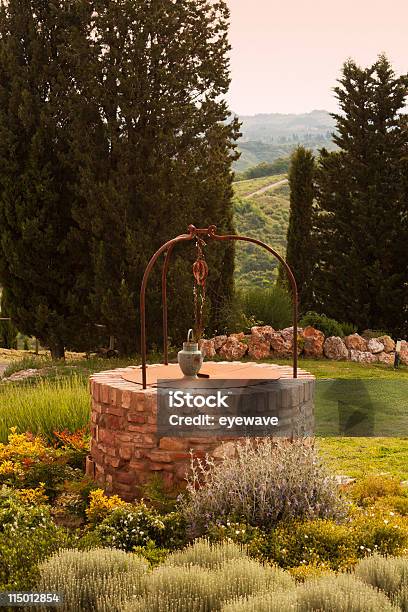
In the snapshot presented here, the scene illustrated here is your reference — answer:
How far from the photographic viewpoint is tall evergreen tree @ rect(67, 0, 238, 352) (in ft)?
37.6

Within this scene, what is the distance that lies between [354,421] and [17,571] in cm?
543

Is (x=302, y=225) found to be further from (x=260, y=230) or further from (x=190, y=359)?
(x=260, y=230)

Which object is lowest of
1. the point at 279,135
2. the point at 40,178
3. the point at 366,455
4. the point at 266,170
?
the point at 366,455

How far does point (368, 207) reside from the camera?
47.7 feet

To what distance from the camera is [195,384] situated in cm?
530

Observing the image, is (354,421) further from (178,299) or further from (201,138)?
(201,138)

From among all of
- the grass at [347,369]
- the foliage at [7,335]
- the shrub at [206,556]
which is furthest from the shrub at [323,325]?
the shrub at [206,556]

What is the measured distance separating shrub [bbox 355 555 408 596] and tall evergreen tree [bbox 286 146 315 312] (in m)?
11.7

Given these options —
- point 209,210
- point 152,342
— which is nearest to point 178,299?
point 152,342

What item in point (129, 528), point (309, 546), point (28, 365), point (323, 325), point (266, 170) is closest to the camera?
point (309, 546)

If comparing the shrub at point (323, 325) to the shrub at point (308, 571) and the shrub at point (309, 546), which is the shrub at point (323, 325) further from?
the shrub at point (308, 571)

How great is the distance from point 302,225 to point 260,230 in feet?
36.9

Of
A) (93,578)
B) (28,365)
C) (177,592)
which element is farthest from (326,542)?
(28,365)

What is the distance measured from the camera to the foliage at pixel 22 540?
371 cm
